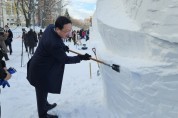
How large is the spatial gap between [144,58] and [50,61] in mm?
1577

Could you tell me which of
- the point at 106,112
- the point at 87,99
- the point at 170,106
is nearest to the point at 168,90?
the point at 170,106

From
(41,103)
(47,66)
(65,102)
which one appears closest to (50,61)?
(47,66)

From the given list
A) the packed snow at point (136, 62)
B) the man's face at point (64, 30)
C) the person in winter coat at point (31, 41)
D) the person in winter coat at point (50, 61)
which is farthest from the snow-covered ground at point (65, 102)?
the person in winter coat at point (31, 41)

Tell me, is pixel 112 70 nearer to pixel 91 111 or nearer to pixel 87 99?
pixel 91 111

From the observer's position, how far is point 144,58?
3.74 metres

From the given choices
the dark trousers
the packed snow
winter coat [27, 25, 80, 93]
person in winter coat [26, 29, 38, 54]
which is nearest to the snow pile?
the packed snow

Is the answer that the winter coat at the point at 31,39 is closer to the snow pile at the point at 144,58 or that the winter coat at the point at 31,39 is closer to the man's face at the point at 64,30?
the man's face at the point at 64,30

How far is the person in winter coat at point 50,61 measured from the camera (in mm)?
4453

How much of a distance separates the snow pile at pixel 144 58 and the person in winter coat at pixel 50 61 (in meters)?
0.60

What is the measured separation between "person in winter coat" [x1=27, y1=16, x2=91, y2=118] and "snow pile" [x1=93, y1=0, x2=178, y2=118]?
1.97 feet

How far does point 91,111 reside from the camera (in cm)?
505

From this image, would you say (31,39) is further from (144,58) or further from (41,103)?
(144,58)

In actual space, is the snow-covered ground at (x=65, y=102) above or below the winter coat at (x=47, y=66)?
below

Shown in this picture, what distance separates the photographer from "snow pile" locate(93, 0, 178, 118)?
132 inches
